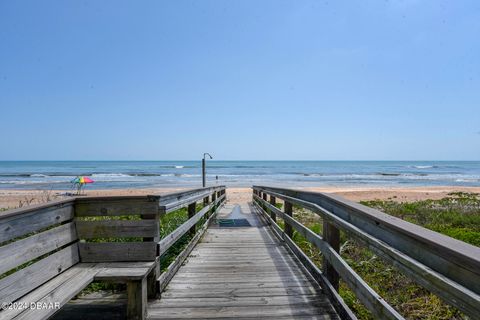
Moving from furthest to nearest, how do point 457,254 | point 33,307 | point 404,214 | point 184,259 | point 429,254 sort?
point 404,214, point 184,259, point 33,307, point 429,254, point 457,254

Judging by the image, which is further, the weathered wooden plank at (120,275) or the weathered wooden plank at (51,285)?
the weathered wooden plank at (120,275)

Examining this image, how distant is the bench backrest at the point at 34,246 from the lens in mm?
2109

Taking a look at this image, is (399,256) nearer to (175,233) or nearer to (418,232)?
(418,232)

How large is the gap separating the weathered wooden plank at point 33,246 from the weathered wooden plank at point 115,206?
0.19 m

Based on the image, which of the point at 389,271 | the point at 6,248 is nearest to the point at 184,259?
the point at 6,248

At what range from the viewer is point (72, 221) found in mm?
3033

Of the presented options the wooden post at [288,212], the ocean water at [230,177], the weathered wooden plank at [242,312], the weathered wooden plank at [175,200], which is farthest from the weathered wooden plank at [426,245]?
the ocean water at [230,177]

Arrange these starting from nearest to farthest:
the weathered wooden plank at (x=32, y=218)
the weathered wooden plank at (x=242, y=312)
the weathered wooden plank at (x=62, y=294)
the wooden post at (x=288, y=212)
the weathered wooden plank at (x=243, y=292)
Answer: the weathered wooden plank at (x=62, y=294)
the weathered wooden plank at (x=32, y=218)
the weathered wooden plank at (x=242, y=312)
the weathered wooden plank at (x=243, y=292)
the wooden post at (x=288, y=212)

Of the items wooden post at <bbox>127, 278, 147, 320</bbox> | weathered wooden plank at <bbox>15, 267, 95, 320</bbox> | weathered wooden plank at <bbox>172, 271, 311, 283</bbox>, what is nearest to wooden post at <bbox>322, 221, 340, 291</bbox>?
weathered wooden plank at <bbox>172, 271, 311, 283</bbox>

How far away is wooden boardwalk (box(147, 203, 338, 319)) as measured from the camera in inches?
114

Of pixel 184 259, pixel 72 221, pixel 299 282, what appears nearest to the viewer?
pixel 72 221

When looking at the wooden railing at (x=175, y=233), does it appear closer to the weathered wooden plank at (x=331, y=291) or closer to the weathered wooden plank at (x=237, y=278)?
the weathered wooden plank at (x=237, y=278)

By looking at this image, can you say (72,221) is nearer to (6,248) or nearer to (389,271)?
(6,248)

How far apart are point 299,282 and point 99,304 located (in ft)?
7.10
